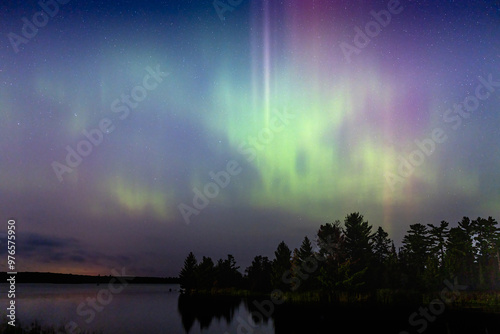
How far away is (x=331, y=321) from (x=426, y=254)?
75348 millimetres

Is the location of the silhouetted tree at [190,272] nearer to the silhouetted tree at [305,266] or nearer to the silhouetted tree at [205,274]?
the silhouetted tree at [205,274]

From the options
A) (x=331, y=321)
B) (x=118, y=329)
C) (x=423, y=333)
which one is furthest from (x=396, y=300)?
(x=118, y=329)

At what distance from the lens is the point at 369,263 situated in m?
82.5

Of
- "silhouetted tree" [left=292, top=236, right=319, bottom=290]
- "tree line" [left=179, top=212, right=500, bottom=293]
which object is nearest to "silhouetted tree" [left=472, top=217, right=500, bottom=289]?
"tree line" [left=179, top=212, right=500, bottom=293]

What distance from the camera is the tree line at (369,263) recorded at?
79.7m

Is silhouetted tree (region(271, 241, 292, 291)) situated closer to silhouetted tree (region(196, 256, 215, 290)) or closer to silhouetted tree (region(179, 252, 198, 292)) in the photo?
silhouetted tree (region(196, 256, 215, 290))

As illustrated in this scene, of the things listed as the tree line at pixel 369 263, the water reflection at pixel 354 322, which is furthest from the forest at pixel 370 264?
the water reflection at pixel 354 322

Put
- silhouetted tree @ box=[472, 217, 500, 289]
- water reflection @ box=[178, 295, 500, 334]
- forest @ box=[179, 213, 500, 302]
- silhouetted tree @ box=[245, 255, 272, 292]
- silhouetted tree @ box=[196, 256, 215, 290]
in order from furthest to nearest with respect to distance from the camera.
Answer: silhouetted tree @ box=[196, 256, 215, 290], silhouetted tree @ box=[245, 255, 272, 292], silhouetted tree @ box=[472, 217, 500, 289], forest @ box=[179, 213, 500, 302], water reflection @ box=[178, 295, 500, 334]

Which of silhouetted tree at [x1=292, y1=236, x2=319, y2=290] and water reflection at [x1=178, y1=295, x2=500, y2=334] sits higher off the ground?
silhouetted tree at [x1=292, y1=236, x2=319, y2=290]

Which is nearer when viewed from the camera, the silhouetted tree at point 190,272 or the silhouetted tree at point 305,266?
the silhouetted tree at point 305,266

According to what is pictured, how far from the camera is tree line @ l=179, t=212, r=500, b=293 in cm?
7969

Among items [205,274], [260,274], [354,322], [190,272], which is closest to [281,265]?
[260,274]

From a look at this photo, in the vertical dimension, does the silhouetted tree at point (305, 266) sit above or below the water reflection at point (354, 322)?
above

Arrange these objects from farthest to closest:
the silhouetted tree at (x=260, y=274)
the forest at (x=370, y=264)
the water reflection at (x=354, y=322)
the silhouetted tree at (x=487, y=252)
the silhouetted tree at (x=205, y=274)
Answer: the silhouetted tree at (x=205, y=274)
the silhouetted tree at (x=260, y=274)
the silhouetted tree at (x=487, y=252)
the forest at (x=370, y=264)
the water reflection at (x=354, y=322)
